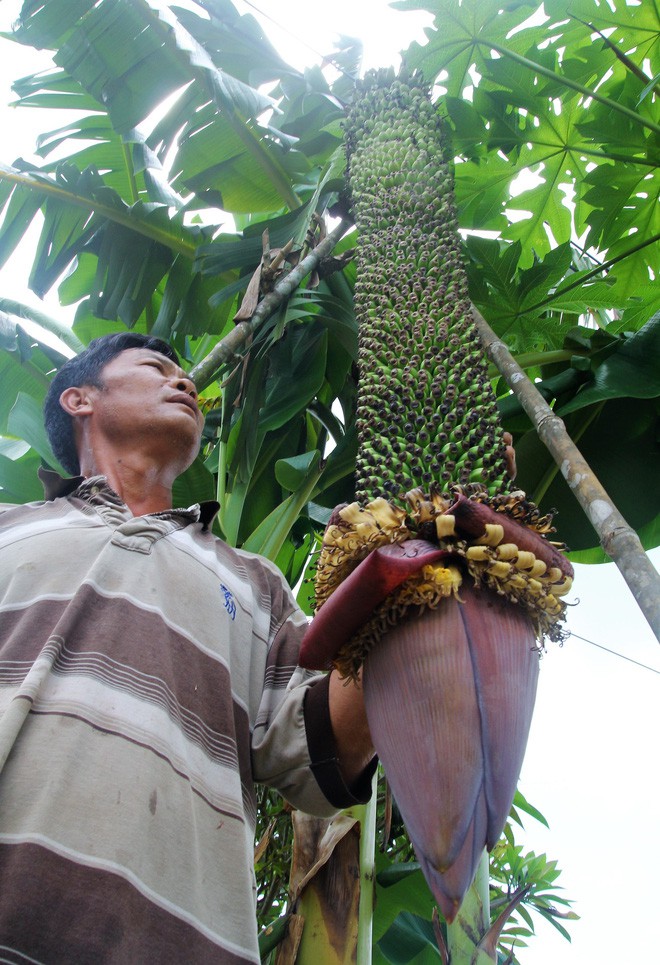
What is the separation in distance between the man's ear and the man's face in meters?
0.02

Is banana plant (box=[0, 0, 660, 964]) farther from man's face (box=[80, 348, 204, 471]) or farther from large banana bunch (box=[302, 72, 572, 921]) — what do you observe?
large banana bunch (box=[302, 72, 572, 921])

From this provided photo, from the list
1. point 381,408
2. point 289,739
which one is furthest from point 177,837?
point 381,408

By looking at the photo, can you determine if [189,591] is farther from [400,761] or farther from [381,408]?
[400,761]

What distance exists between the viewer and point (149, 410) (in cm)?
190

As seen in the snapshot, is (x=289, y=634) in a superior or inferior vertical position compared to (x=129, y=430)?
inferior

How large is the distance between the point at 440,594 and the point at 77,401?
1399mm

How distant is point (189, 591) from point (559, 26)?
174cm

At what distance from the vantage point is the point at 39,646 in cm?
130

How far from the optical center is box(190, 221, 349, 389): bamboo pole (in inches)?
67.6

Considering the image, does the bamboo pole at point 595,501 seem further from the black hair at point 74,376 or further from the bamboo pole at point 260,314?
the black hair at point 74,376

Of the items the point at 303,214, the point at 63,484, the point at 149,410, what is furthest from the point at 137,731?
the point at 303,214

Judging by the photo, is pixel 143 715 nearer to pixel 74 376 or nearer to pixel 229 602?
pixel 229 602

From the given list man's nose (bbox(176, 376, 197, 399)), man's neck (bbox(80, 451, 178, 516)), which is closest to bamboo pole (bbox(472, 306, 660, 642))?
man's nose (bbox(176, 376, 197, 399))

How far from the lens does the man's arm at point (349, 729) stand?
1411 mm
